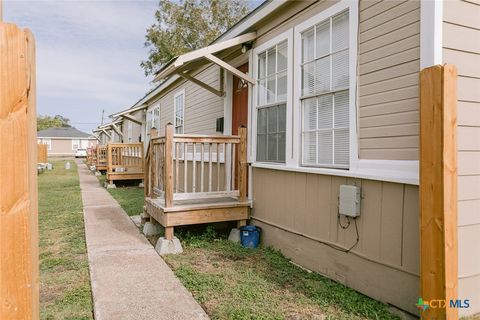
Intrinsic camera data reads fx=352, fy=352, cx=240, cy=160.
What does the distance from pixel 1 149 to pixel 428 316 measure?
249 centimetres

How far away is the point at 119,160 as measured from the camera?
12156 millimetres

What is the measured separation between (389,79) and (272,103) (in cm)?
Result: 189

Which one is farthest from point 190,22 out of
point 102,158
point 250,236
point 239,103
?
point 250,236

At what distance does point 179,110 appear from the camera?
9078 millimetres

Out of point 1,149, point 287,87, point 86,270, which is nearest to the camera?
point 1,149

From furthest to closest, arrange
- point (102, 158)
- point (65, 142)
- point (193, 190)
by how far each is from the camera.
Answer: point (65, 142) → point (102, 158) → point (193, 190)

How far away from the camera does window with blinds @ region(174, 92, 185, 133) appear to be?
8.80m

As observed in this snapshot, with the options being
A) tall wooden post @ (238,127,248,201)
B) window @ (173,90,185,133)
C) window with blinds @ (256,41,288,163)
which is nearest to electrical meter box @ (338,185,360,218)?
window with blinds @ (256,41,288,163)

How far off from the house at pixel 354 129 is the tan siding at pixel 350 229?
0.01m

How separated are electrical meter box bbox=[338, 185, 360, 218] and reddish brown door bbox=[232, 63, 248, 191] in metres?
2.23

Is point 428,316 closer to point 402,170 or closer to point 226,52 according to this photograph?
point 402,170

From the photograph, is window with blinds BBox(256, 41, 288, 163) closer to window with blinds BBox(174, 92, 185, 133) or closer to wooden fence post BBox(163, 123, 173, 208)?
wooden fence post BBox(163, 123, 173, 208)

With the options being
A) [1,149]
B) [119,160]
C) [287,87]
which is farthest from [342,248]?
[119,160]

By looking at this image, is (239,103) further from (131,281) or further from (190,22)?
(190,22)
